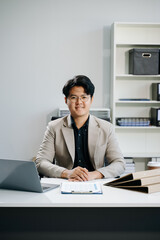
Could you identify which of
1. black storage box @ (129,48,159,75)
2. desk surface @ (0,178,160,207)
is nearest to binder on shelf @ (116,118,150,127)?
black storage box @ (129,48,159,75)

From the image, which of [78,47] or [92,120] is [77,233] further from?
[78,47]

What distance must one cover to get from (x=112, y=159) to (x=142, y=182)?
1.98 ft

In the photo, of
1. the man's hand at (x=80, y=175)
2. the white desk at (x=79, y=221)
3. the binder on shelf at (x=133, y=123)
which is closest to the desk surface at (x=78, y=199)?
the white desk at (x=79, y=221)

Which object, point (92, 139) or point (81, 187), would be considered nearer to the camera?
point (81, 187)

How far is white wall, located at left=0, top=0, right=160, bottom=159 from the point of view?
14.1 ft

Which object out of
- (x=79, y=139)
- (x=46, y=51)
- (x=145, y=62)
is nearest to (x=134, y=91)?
(x=145, y=62)

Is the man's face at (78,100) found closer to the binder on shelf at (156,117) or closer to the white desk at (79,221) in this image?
the white desk at (79,221)

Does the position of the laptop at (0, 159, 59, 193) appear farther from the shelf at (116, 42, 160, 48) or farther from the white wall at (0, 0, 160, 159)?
the shelf at (116, 42, 160, 48)

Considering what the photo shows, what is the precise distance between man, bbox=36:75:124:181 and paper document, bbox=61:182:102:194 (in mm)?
463

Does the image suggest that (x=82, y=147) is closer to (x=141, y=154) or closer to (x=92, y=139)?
(x=92, y=139)

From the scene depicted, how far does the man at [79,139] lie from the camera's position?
2332 millimetres

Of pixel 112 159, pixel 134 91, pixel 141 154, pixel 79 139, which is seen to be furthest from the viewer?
pixel 134 91

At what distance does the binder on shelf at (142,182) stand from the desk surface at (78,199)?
0.11ft

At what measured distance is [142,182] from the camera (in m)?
1.71
